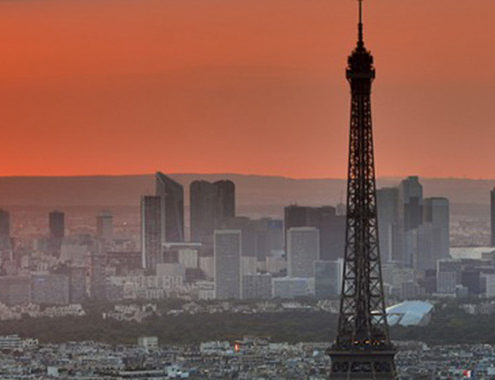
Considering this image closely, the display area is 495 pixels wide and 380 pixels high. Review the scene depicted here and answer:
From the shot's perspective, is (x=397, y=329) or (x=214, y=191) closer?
(x=397, y=329)

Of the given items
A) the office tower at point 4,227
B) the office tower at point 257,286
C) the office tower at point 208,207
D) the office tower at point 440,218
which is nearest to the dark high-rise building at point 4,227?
the office tower at point 4,227

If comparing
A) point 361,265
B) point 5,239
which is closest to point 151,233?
point 5,239

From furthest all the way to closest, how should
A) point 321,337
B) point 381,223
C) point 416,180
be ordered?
point 381,223 < point 416,180 < point 321,337

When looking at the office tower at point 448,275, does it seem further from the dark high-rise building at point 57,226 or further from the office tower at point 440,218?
the dark high-rise building at point 57,226

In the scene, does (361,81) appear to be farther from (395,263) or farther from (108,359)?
(395,263)

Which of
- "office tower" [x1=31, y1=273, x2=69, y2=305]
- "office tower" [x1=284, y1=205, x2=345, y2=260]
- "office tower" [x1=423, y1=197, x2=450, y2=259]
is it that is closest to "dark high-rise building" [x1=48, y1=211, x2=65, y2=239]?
"office tower" [x1=31, y1=273, x2=69, y2=305]

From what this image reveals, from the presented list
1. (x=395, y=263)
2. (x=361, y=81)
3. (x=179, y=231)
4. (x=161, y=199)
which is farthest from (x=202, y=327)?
(x=361, y=81)

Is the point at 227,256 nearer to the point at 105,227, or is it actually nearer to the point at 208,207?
the point at 208,207
